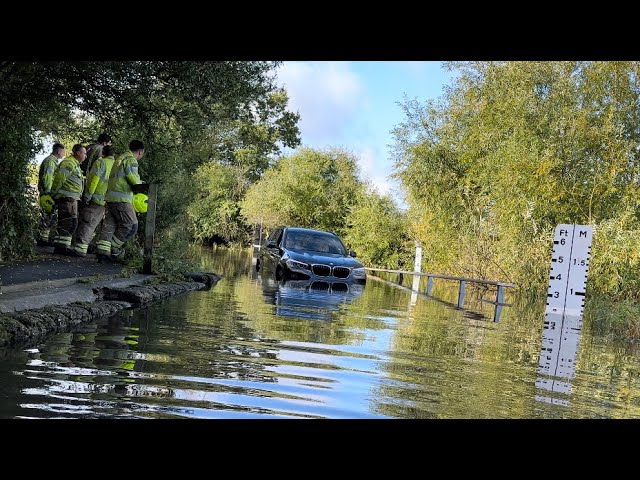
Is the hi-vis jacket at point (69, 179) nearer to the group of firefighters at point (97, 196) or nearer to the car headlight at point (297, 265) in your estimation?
the group of firefighters at point (97, 196)

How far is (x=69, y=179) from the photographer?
1658 cm

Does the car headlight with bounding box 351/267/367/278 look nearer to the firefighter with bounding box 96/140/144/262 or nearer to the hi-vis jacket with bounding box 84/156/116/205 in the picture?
the firefighter with bounding box 96/140/144/262

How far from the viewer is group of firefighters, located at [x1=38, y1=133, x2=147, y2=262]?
15.8m

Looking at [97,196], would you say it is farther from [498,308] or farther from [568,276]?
[568,276]

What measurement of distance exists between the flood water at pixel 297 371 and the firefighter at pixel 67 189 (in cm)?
497

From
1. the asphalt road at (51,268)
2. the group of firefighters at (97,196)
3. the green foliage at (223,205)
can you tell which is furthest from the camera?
the green foliage at (223,205)

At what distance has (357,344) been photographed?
9.30m

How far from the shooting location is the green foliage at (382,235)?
43.8 m

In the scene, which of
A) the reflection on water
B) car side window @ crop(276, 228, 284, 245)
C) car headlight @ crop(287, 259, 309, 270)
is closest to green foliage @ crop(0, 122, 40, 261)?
car headlight @ crop(287, 259, 309, 270)

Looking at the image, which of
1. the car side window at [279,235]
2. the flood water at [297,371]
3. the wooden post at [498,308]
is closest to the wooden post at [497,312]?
the wooden post at [498,308]

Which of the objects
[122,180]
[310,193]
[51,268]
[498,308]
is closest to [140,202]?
[122,180]

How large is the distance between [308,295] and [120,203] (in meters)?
3.97
